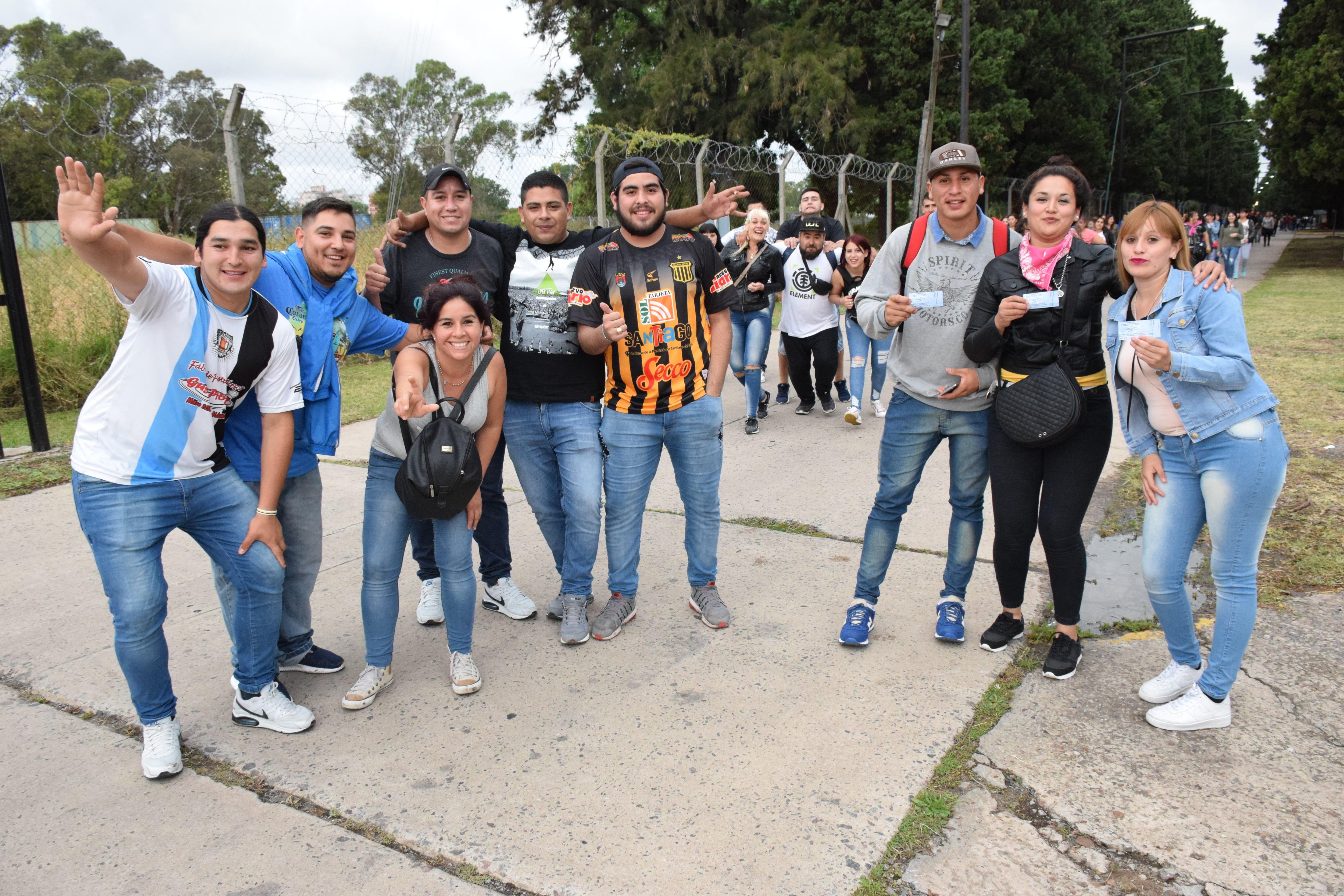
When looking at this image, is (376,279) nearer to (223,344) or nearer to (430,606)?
(223,344)

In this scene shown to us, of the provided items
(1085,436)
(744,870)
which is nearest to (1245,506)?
(1085,436)

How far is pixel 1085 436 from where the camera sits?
3148mm

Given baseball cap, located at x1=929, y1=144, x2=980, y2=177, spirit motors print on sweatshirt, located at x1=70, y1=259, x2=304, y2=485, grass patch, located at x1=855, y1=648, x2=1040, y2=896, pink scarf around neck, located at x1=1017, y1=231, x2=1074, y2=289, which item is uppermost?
baseball cap, located at x1=929, y1=144, x2=980, y2=177

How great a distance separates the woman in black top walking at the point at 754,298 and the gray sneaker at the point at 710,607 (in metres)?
3.38

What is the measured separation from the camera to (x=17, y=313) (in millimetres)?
6051

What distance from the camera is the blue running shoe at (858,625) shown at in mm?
3498

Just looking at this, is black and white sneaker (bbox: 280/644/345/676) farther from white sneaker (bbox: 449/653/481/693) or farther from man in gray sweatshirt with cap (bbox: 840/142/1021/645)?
man in gray sweatshirt with cap (bbox: 840/142/1021/645)

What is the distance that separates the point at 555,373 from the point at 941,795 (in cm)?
211

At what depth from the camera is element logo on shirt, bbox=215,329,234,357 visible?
2773mm

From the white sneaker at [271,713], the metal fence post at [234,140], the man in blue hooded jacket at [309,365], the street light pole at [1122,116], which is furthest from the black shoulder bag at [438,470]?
the street light pole at [1122,116]

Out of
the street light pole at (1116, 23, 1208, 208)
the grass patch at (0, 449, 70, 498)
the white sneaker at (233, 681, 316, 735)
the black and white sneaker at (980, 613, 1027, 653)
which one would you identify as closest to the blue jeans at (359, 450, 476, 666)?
the white sneaker at (233, 681, 316, 735)

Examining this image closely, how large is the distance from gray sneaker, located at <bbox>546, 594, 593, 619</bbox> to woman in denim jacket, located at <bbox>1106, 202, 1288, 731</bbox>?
211 centimetres

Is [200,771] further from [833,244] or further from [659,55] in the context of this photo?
[659,55]

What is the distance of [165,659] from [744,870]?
1923 millimetres
